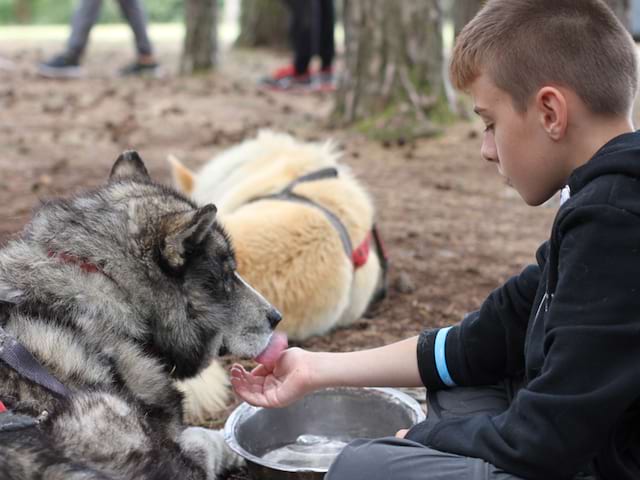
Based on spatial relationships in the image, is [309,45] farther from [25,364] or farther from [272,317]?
[25,364]

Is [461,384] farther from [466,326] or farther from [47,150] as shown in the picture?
[47,150]

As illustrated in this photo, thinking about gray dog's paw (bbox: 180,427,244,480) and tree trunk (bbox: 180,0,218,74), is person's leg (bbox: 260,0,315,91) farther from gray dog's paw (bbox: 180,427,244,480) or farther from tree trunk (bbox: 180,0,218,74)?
gray dog's paw (bbox: 180,427,244,480)

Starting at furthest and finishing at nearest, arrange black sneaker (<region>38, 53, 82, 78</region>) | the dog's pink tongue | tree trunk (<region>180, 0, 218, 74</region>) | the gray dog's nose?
tree trunk (<region>180, 0, 218, 74</region>), black sneaker (<region>38, 53, 82, 78</region>), the gray dog's nose, the dog's pink tongue

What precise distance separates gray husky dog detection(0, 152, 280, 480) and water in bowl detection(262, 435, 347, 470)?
0.21 meters

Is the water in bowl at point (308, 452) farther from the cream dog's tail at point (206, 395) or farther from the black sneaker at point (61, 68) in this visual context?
the black sneaker at point (61, 68)

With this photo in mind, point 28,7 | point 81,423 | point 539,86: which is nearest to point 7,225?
point 81,423

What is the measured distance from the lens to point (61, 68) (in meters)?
11.9

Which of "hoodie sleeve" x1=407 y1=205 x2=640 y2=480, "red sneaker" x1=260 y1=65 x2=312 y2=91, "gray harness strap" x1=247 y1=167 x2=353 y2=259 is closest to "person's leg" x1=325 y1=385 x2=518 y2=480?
"hoodie sleeve" x1=407 y1=205 x2=640 y2=480

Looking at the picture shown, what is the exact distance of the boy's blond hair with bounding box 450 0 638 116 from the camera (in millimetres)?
2064

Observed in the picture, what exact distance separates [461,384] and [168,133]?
249 inches

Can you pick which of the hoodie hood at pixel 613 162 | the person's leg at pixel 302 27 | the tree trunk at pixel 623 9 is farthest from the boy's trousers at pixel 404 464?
the person's leg at pixel 302 27

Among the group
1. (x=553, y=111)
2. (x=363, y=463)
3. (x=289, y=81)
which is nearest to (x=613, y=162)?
(x=553, y=111)

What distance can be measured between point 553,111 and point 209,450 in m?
1.44

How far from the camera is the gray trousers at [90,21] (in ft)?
37.9
